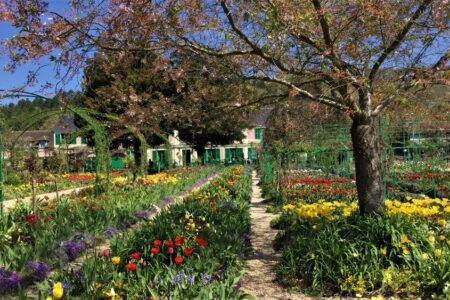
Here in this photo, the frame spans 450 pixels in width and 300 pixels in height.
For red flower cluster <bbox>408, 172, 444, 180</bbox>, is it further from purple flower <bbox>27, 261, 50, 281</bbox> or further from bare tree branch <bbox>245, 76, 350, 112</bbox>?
purple flower <bbox>27, 261, 50, 281</bbox>

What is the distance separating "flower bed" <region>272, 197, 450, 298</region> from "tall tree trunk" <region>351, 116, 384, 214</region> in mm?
201

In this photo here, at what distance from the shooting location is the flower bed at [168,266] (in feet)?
11.1

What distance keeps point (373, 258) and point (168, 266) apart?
6.97 ft

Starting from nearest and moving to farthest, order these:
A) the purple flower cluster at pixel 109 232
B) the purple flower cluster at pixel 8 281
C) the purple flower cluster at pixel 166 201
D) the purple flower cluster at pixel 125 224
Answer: the purple flower cluster at pixel 8 281 < the purple flower cluster at pixel 109 232 < the purple flower cluster at pixel 125 224 < the purple flower cluster at pixel 166 201

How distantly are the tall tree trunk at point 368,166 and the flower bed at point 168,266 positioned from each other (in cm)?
164

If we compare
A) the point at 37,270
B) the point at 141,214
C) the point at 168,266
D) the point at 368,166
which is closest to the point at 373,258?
the point at 368,166

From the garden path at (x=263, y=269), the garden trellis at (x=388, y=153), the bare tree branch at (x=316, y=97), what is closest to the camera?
the garden path at (x=263, y=269)

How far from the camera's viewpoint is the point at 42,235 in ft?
19.3

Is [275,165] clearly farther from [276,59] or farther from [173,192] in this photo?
[276,59]

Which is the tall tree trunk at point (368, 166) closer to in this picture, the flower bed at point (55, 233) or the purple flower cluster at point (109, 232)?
the flower bed at point (55, 233)

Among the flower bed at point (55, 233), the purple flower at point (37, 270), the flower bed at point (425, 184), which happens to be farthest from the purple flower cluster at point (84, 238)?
the flower bed at point (425, 184)

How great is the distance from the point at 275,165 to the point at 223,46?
8.25 m

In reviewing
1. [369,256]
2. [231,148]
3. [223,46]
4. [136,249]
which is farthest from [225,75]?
[231,148]

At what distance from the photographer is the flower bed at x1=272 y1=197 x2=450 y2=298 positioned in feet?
14.3
